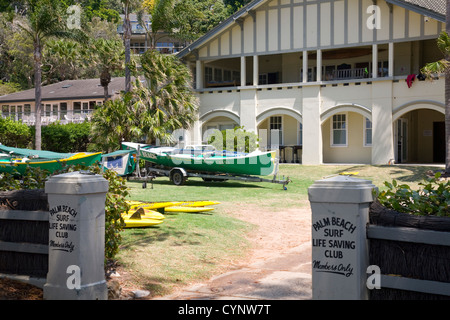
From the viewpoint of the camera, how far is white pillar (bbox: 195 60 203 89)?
115ft

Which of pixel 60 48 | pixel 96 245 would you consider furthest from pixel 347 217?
pixel 60 48

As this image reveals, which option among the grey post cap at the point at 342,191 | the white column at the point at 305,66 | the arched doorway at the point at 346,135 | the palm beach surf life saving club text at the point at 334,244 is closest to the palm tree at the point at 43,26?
the white column at the point at 305,66

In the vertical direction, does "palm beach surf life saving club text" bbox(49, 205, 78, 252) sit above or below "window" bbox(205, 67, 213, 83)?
below

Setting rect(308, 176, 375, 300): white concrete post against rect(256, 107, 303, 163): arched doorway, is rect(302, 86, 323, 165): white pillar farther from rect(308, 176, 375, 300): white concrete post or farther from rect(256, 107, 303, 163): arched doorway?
rect(308, 176, 375, 300): white concrete post

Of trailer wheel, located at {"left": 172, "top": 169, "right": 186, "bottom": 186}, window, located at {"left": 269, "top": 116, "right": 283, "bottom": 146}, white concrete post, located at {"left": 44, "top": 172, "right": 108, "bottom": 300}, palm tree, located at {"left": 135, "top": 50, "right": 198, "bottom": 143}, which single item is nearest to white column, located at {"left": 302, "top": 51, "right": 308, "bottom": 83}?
window, located at {"left": 269, "top": 116, "right": 283, "bottom": 146}

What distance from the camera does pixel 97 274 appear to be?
6434 mm

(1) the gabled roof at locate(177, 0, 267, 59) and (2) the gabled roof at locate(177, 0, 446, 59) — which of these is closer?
(2) the gabled roof at locate(177, 0, 446, 59)

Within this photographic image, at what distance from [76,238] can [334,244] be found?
9.61 feet

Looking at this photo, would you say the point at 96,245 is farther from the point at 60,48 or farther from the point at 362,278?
the point at 60,48

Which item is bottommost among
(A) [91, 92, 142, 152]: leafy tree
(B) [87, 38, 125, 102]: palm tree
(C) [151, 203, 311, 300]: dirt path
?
(C) [151, 203, 311, 300]: dirt path

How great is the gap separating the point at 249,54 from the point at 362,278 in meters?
29.1

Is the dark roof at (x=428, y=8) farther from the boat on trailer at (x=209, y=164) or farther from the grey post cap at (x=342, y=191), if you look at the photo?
the grey post cap at (x=342, y=191)

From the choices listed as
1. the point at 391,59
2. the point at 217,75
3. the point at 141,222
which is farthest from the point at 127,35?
the point at 141,222

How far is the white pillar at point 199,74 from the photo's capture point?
115ft
